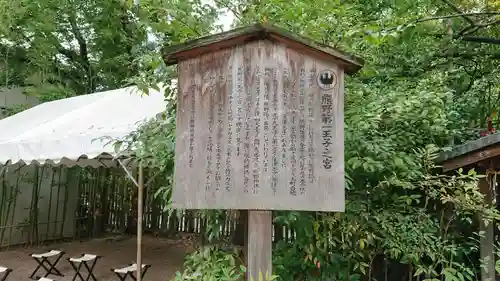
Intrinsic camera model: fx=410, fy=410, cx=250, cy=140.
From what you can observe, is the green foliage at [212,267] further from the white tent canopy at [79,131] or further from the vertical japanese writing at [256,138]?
the white tent canopy at [79,131]

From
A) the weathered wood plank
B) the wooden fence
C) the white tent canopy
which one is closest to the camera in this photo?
the weathered wood plank

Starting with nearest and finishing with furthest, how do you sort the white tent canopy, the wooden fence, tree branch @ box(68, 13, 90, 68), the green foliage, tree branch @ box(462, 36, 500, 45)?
the green foliage, the white tent canopy, tree branch @ box(462, 36, 500, 45), the wooden fence, tree branch @ box(68, 13, 90, 68)

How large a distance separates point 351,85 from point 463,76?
288 cm

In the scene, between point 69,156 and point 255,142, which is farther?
point 69,156

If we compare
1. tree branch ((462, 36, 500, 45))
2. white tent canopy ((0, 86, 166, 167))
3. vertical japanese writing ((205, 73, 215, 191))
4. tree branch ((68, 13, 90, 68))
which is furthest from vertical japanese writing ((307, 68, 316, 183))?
tree branch ((68, 13, 90, 68))

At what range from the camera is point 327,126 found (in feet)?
8.86

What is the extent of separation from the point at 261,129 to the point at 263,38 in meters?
0.61

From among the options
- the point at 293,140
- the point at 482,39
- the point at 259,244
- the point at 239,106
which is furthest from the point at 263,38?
the point at 482,39

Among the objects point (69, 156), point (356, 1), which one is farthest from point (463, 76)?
point (69, 156)

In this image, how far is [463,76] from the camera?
5785mm

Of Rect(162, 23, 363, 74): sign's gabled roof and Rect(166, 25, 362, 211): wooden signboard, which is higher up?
Rect(162, 23, 363, 74): sign's gabled roof

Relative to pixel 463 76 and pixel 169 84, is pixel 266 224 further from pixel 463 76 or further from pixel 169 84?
pixel 463 76

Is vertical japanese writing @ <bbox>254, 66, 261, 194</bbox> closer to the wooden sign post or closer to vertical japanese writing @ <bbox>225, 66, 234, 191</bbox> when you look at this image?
the wooden sign post

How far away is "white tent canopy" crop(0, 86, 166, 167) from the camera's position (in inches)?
199
